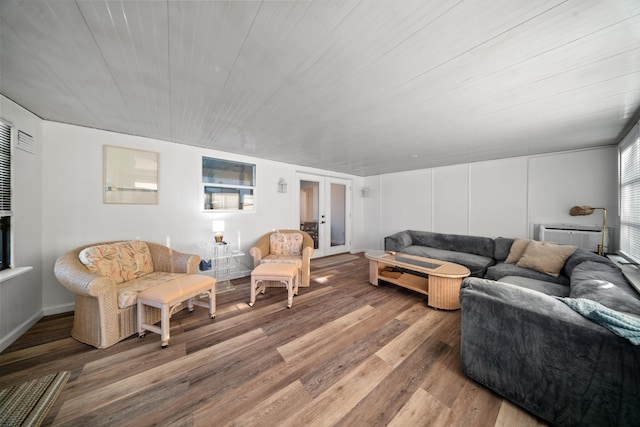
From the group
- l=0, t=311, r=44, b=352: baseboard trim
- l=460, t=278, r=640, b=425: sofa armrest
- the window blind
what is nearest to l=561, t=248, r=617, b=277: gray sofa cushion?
l=460, t=278, r=640, b=425: sofa armrest

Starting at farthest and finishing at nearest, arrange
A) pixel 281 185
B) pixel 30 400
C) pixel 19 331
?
1. pixel 281 185
2. pixel 19 331
3. pixel 30 400

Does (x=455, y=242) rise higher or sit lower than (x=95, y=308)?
higher

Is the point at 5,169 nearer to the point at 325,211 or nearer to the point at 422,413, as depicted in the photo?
the point at 422,413

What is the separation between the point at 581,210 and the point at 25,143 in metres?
7.40

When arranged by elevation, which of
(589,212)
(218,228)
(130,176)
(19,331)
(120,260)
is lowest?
(19,331)

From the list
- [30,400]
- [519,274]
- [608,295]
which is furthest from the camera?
[519,274]

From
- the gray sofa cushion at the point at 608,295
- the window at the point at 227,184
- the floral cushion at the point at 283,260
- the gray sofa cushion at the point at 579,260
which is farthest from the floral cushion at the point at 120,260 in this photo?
the gray sofa cushion at the point at 579,260

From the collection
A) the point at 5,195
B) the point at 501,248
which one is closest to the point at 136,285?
the point at 5,195

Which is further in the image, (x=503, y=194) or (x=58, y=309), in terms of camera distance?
(x=503, y=194)

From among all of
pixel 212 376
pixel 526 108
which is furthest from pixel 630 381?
pixel 212 376

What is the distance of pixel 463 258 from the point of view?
3609 millimetres

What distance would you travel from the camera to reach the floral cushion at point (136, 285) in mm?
1959

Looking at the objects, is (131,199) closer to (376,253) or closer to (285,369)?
(285,369)

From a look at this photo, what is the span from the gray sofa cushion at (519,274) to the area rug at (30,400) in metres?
4.71
